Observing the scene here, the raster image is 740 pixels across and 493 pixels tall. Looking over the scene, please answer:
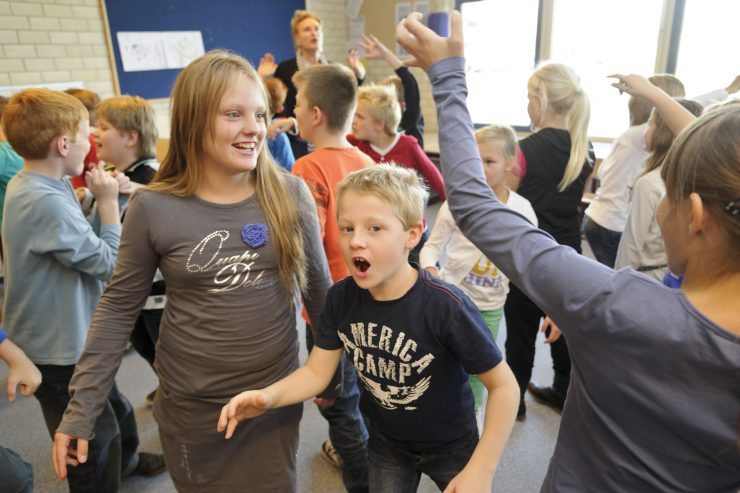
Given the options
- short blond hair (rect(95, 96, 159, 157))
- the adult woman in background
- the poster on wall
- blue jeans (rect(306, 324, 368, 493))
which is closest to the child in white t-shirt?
blue jeans (rect(306, 324, 368, 493))

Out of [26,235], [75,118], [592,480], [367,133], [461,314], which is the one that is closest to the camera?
[592,480]

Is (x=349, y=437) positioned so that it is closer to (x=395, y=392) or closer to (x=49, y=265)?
(x=395, y=392)

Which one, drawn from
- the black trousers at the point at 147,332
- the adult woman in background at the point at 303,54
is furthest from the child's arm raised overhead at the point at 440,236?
the adult woman in background at the point at 303,54

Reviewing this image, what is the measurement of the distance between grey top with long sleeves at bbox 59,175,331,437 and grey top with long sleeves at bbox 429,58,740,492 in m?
0.57

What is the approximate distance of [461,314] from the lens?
1015mm

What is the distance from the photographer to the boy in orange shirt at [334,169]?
171cm

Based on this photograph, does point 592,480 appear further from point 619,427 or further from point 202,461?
point 202,461

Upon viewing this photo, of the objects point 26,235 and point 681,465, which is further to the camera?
point 26,235

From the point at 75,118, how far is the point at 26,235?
0.41 metres

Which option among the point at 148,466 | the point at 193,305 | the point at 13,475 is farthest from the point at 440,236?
the point at 148,466

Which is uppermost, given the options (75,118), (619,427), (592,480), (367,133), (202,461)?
(75,118)

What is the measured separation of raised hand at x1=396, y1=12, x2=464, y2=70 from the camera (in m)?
0.77

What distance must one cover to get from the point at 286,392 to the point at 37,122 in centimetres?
118

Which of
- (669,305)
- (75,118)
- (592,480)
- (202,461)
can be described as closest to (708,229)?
(669,305)
